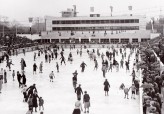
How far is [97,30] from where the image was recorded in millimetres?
88188

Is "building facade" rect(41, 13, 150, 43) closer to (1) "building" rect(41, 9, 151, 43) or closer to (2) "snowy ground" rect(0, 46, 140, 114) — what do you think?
(1) "building" rect(41, 9, 151, 43)

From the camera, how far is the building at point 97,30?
7988 centimetres

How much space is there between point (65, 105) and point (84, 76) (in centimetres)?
1048

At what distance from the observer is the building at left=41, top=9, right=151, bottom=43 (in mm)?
79875

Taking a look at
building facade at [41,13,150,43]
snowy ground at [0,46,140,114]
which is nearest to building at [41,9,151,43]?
building facade at [41,13,150,43]

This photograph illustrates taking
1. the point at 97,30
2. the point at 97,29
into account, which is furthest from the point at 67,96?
the point at 97,29

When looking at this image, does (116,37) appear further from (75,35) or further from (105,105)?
(105,105)

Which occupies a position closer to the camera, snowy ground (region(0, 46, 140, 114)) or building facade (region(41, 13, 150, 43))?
snowy ground (region(0, 46, 140, 114))

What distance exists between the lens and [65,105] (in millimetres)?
16719

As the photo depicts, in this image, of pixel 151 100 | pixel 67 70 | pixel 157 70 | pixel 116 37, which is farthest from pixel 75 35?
pixel 151 100

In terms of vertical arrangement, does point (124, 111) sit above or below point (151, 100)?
below

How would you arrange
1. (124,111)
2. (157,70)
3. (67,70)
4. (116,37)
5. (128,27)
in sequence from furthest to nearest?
1. (128,27)
2. (116,37)
3. (67,70)
4. (157,70)
5. (124,111)

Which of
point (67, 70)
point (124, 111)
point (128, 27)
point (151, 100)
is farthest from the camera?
point (128, 27)

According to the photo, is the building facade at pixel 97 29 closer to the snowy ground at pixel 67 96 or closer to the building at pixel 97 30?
the building at pixel 97 30
